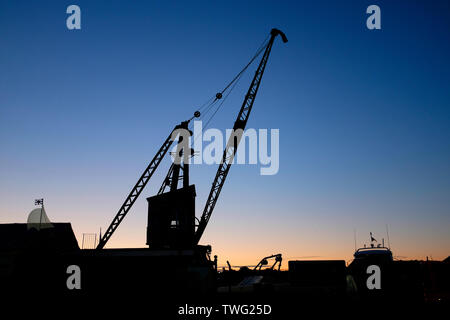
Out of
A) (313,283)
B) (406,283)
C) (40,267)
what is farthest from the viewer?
(40,267)

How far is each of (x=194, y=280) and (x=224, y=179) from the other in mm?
16782

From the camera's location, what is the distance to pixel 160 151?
48.6 meters

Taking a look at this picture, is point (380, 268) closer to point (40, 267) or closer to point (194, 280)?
point (194, 280)

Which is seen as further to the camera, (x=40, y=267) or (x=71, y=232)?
(x=71, y=232)

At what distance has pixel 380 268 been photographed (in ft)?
76.9
